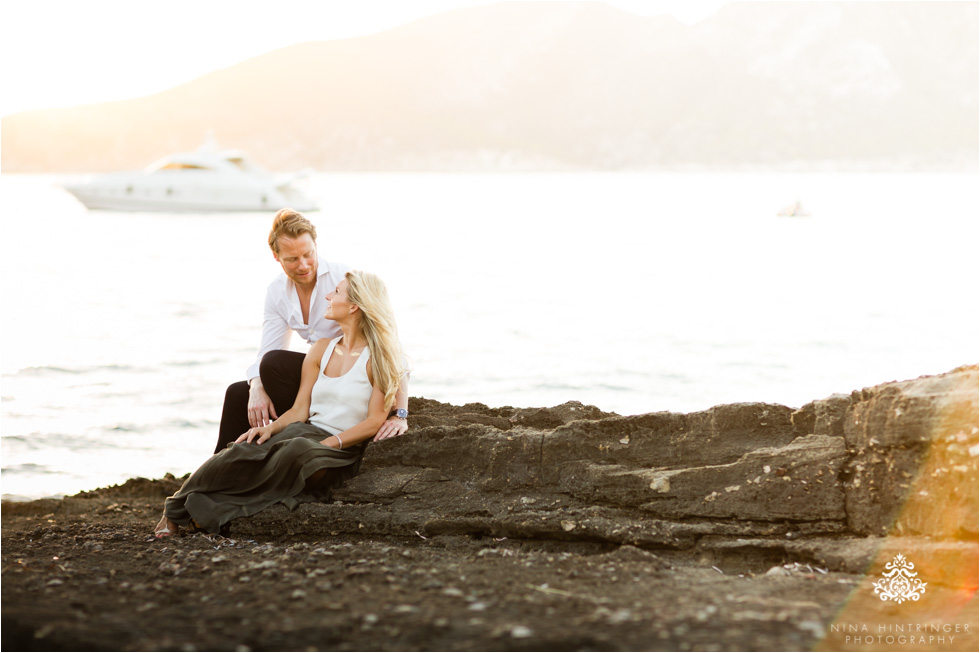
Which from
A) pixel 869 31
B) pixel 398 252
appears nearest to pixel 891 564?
pixel 398 252

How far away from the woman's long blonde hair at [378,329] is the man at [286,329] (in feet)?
0.72


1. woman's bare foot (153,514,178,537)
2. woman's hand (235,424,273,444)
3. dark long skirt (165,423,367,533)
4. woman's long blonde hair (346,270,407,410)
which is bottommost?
woman's bare foot (153,514,178,537)

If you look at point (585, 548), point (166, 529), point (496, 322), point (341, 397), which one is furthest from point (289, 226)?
point (496, 322)

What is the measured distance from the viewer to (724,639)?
2.88 meters

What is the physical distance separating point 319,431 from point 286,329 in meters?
0.87

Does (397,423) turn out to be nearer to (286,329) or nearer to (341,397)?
(341,397)

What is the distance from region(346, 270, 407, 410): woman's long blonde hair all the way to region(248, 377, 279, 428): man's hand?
0.79 meters

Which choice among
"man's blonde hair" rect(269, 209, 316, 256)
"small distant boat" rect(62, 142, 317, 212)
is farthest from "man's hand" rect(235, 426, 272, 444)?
"small distant boat" rect(62, 142, 317, 212)

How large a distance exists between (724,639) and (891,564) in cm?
125

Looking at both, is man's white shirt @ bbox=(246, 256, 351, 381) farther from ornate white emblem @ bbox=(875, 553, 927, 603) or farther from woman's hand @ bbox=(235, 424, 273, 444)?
ornate white emblem @ bbox=(875, 553, 927, 603)

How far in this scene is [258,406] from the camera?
17.1 feet

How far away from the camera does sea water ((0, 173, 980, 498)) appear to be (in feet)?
38.9

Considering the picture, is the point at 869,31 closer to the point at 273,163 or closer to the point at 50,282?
the point at 273,163

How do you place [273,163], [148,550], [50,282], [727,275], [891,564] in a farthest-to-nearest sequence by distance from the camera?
1. [273,163]
2. [727,275]
3. [50,282]
4. [148,550]
5. [891,564]
